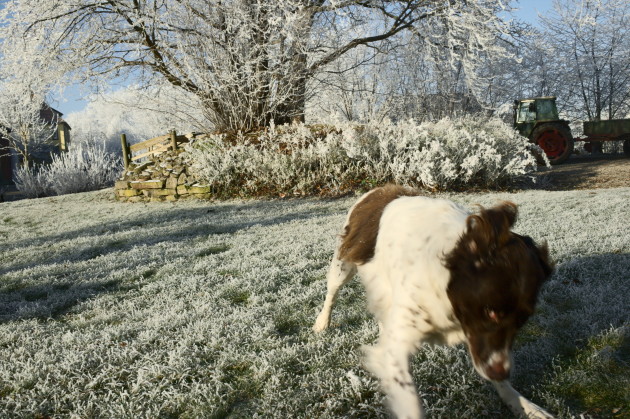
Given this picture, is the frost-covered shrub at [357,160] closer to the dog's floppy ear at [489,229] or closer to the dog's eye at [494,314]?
the dog's floppy ear at [489,229]

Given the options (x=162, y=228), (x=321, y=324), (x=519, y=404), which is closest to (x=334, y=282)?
(x=321, y=324)

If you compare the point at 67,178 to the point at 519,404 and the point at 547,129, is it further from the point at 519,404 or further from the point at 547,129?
the point at 547,129

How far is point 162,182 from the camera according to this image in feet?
35.4

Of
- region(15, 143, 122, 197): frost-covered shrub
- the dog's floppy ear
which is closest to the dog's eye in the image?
the dog's floppy ear

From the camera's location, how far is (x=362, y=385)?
7.16 ft

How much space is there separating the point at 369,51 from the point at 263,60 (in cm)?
868

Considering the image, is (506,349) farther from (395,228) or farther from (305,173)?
(305,173)

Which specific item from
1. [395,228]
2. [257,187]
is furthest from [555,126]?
[395,228]

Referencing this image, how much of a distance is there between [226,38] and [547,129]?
1224 centimetres

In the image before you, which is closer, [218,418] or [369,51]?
[218,418]

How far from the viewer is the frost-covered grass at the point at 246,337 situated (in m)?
2.11

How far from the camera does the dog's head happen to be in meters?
1.47

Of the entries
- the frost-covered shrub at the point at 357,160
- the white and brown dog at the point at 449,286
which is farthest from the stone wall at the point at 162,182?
the white and brown dog at the point at 449,286

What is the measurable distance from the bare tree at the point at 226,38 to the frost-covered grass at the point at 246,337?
7.25 meters
